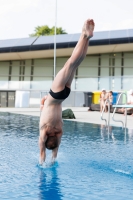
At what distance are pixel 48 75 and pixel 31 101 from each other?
21.1 ft

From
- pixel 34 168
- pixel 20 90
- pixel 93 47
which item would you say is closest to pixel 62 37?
pixel 93 47

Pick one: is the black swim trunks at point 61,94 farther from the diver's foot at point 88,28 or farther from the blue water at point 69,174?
the blue water at point 69,174

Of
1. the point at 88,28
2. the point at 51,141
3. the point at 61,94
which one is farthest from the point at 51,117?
the point at 88,28

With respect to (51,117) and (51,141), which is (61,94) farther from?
(51,141)

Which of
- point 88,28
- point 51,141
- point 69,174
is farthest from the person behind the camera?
point 51,141

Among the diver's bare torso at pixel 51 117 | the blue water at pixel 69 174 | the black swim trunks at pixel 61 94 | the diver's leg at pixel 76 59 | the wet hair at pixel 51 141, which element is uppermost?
the diver's leg at pixel 76 59

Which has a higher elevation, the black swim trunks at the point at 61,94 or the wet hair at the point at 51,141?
the black swim trunks at the point at 61,94

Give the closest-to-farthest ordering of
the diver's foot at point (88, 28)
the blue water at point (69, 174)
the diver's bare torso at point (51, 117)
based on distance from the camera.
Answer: the blue water at point (69, 174) < the diver's foot at point (88, 28) < the diver's bare torso at point (51, 117)

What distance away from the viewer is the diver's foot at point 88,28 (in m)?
3.91

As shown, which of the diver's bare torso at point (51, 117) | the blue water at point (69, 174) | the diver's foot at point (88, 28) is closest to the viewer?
the blue water at point (69, 174)

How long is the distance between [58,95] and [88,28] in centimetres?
83

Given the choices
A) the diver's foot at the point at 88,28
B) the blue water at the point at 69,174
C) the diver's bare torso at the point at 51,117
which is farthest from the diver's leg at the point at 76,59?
the blue water at the point at 69,174

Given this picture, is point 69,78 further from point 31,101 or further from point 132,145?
point 31,101

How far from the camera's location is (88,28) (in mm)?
3926
